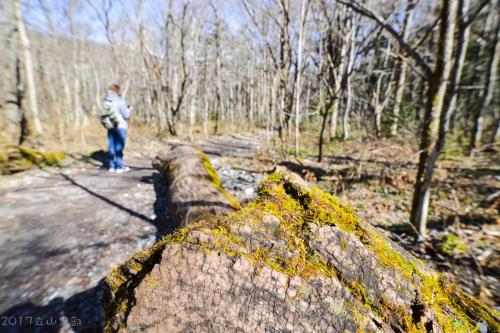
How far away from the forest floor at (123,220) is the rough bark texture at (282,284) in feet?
1.64

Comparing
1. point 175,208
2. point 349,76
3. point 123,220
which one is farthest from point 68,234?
point 349,76

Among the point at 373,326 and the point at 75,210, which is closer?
the point at 373,326

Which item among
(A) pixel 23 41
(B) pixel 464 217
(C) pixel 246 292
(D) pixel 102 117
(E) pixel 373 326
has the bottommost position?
(B) pixel 464 217

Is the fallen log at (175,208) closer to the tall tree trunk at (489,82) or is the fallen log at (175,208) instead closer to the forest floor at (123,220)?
the forest floor at (123,220)

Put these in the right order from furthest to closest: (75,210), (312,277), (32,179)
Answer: (32,179)
(75,210)
(312,277)

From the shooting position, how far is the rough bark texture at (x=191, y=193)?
3.53 m

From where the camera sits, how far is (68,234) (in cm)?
393

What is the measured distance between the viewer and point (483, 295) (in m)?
2.98

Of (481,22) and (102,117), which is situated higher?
(481,22)

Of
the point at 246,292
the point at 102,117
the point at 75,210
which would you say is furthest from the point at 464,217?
the point at 102,117

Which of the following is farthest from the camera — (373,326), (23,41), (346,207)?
(23,41)

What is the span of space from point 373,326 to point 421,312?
14.1 inches

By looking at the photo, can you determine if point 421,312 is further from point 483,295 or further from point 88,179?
point 88,179

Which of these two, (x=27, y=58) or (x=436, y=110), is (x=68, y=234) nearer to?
(x=436, y=110)
